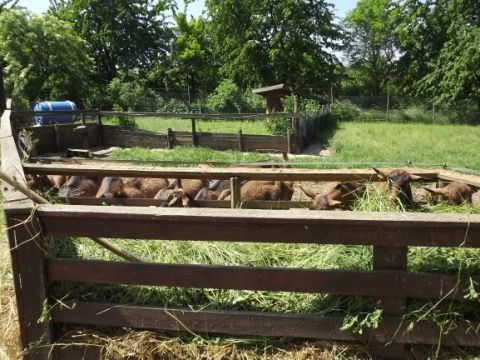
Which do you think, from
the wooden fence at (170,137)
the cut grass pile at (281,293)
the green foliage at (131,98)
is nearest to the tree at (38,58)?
the green foliage at (131,98)

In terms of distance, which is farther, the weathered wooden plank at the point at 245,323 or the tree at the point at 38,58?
the tree at the point at 38,58

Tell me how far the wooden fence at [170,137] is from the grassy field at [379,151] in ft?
3.73

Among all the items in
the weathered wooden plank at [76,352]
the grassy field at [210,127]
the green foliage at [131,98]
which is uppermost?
the green foliage at [131,98]

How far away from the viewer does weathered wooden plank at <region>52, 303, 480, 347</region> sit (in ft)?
8.46

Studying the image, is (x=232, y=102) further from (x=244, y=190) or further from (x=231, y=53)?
(x=244, y=190)

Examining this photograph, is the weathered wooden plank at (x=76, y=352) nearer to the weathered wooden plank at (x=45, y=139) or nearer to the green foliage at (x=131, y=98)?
the weathered wooden plank at (x=45, y=139)

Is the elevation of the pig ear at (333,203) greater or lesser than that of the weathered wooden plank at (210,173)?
lesser

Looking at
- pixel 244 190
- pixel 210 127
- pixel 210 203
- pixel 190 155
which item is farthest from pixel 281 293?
pixel 210 127

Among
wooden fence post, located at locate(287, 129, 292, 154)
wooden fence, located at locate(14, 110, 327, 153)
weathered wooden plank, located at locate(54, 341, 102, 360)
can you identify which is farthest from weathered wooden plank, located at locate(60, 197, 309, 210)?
wooden fence post, located at locate(287, 129, 292, 154)

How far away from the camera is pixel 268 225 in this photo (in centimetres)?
256

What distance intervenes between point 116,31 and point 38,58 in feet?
68.6

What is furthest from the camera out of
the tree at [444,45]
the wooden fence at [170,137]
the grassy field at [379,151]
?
the tree at [444,45]

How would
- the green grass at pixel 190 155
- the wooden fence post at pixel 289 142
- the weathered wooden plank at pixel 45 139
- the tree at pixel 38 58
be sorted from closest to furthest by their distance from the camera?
1. the green grass at pixel 190 155
2. the wooden fence post at pixel 289 142
3. the weathered wooden plank at pixel 45 139
4. the tree at pixel 38 58

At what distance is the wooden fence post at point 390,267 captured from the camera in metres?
2.55
